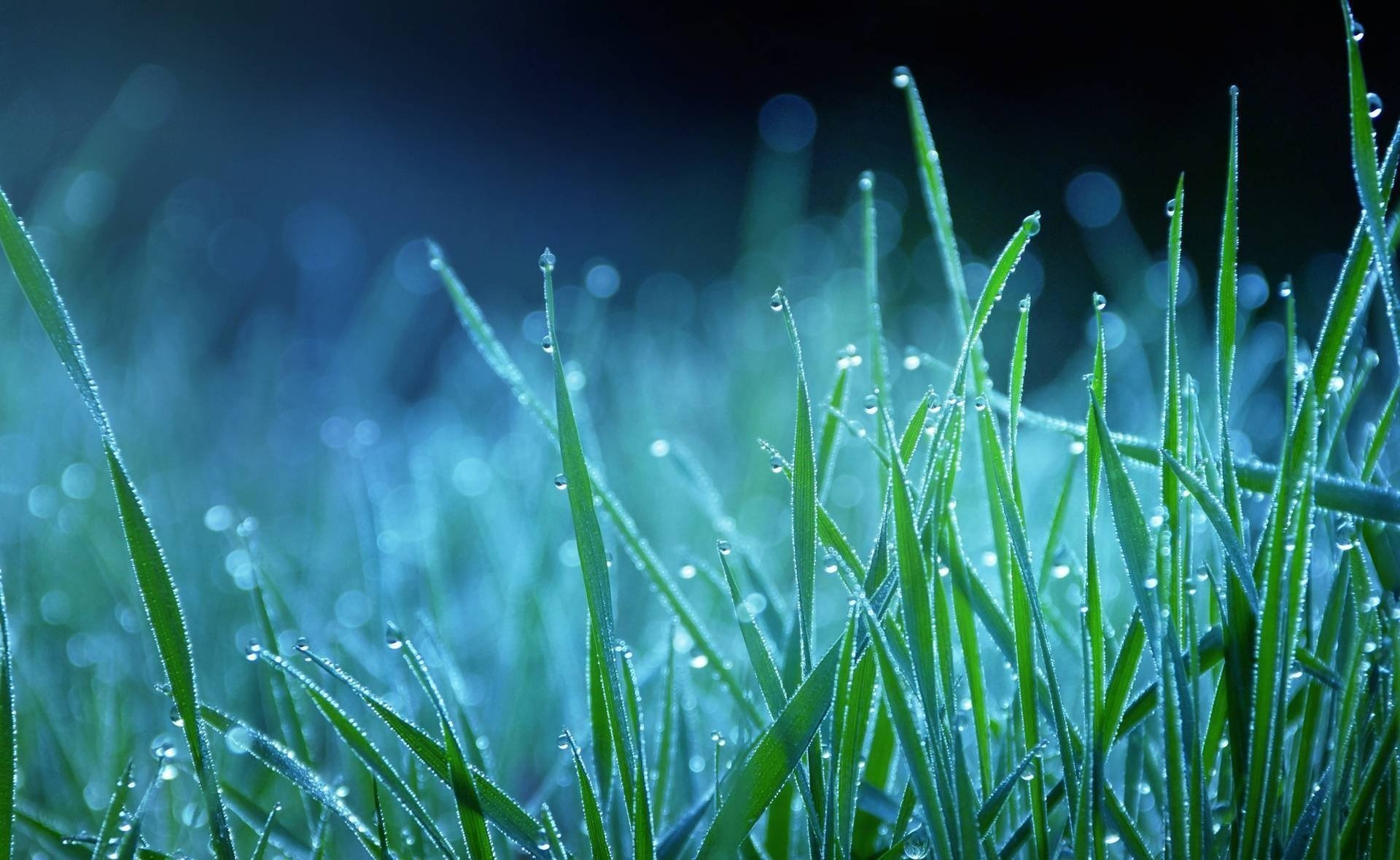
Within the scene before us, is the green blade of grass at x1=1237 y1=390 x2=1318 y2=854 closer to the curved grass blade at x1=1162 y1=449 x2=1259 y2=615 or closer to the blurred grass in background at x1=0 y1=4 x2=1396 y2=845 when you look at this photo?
the curved grass blade at x1=1162 y1=449 x2=1259 y2=615

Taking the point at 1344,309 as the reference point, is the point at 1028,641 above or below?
below

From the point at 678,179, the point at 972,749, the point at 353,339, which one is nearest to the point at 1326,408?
the point at 972,749

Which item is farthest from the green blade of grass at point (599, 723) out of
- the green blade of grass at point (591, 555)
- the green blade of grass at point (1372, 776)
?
the green blade of grass at point (1372, 776)

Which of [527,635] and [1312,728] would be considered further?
[527,635]

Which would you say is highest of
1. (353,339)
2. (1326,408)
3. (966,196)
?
(966,196)

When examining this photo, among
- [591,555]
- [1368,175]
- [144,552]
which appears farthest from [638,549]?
[1368,175]

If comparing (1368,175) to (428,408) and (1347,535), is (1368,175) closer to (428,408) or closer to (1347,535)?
(1347,535)

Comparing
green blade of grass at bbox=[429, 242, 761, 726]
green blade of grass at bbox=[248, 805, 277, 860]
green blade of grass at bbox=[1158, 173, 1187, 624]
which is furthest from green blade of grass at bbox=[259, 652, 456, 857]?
green blade of grass at bbox=[1158, 173, 1187, 624]

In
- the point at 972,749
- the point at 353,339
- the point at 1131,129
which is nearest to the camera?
the point at 972,749

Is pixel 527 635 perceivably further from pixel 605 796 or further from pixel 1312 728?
pixel 1312 728

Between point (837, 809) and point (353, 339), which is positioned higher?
point (353, 339)
